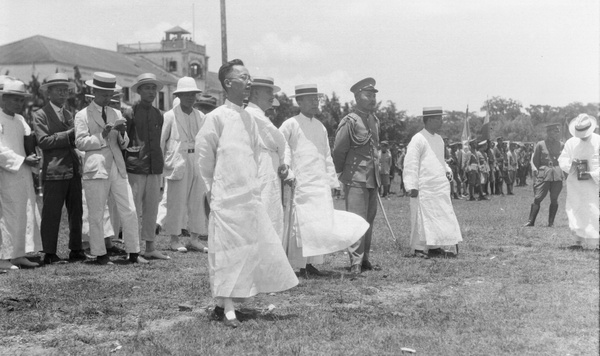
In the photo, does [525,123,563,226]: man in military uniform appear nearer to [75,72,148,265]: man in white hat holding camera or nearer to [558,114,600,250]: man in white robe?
[558,114,600,250]: man in white robe

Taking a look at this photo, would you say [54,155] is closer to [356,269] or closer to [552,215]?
[356,269]

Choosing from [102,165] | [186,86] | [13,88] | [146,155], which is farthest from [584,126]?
[13,88]

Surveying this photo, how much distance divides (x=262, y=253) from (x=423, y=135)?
497 centimetres

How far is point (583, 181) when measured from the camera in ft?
35.9

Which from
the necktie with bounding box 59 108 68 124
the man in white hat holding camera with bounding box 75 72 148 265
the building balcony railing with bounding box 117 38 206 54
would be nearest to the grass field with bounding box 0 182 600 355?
the man in white hat holding camera with bounding box 75 72 148 265

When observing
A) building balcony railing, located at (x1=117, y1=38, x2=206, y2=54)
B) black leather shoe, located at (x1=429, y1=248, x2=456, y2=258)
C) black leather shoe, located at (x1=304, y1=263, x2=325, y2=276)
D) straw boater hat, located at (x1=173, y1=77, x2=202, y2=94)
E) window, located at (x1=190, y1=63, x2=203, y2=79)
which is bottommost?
black leather shoe, located at (x1=429, y1=248, x2=456, y2=258)

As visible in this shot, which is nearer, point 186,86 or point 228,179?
point 228,179

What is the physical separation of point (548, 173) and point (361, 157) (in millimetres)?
6772

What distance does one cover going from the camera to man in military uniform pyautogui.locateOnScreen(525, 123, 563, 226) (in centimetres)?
1419

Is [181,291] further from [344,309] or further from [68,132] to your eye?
[68,132]

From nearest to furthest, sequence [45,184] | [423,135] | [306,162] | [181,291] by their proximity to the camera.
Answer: [181,291], [306,162], [45,184], [423,135]

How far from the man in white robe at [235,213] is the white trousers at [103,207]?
3.19m

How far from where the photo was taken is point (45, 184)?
913 cm

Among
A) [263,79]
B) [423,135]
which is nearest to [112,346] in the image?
[263,79]
